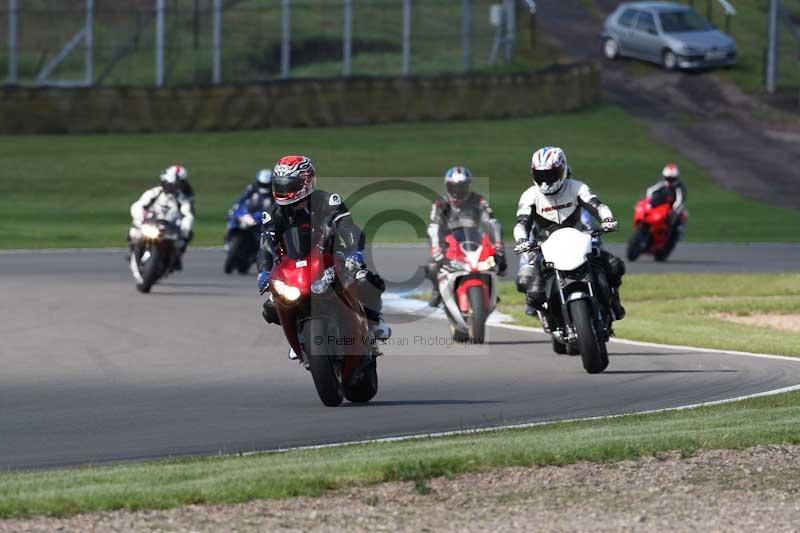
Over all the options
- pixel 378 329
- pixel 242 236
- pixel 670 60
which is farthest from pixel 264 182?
pixel 670 60

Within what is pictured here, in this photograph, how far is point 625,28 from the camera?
5419 centimetres

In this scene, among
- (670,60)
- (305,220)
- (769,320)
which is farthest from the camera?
(670,60)

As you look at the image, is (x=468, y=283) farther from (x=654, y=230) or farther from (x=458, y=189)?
(x=654, y=230)

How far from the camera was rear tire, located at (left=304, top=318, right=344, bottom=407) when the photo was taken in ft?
38.5

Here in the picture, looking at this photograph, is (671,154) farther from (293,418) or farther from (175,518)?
(175,518)

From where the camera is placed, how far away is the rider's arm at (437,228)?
17.1 metres

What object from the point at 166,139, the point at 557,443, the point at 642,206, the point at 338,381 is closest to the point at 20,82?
the point at 166,139

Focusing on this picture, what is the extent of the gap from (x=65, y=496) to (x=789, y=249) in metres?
24.0

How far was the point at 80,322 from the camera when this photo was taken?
18.5m

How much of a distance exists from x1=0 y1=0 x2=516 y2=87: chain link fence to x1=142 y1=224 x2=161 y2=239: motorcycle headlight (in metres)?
20.0

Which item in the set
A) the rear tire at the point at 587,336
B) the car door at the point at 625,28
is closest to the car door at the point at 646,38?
the car door at the point at 625,28

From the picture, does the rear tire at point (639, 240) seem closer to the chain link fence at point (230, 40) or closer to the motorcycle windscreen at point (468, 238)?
the motorcycle windscreen at point (468, 238)

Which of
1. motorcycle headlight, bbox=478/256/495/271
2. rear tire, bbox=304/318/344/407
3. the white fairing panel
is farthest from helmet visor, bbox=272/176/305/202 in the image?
motorcycle headlight, bbox=478/256/495/271

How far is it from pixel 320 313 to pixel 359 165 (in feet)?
101
